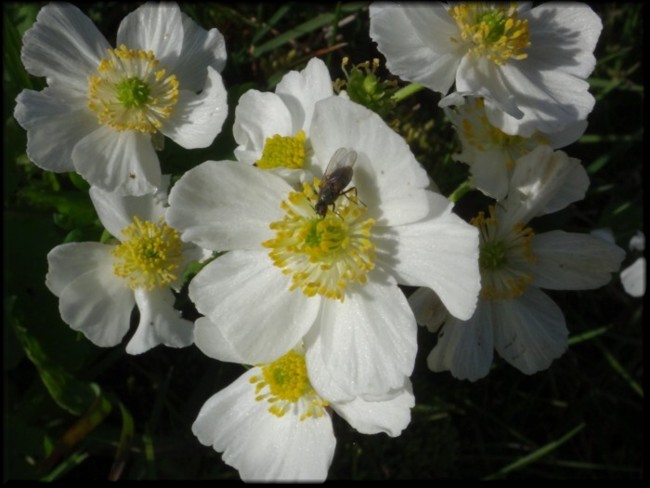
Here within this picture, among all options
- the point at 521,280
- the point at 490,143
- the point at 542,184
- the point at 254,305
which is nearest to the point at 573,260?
the point at 521,280

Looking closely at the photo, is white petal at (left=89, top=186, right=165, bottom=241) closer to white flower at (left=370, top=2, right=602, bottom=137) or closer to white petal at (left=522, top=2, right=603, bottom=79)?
white flower at (left=370, top=2, right=602, bottom=137)

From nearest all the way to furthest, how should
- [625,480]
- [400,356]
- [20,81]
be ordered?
1. [400,356]
2. [20,81]
3. [625,480]

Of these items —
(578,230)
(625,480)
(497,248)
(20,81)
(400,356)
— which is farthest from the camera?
(625,480)

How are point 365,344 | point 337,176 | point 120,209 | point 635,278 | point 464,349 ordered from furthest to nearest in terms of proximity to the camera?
1. point 635,278
2. point 120,209
3. point 464,349
4. point 365,344
5. point 337,176

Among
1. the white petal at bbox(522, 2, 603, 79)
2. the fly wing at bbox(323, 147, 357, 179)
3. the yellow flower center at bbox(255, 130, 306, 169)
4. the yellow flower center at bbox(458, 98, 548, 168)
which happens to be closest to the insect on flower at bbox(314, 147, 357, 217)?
the fly wing at bbox(323, 147, 357, 179)

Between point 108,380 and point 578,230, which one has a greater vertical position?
point 578,230

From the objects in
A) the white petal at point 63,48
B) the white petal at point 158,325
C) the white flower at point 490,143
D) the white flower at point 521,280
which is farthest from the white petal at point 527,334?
the white petal at point 63,48

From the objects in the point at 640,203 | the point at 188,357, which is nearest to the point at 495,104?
the point at 640,203

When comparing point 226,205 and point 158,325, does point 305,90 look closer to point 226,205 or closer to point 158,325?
point 226,205

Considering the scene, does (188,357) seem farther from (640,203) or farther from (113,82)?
(640,203)
